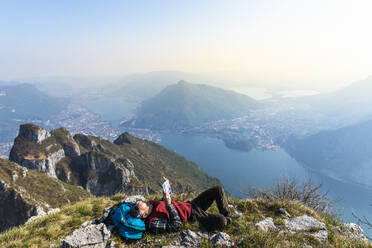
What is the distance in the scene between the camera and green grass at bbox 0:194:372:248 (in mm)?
4328

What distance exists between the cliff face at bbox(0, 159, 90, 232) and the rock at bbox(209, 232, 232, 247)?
113ft

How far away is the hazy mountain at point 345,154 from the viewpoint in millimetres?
148375

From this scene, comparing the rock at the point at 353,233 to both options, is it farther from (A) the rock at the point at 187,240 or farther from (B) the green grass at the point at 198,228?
(A) the rock at the point at 187,240

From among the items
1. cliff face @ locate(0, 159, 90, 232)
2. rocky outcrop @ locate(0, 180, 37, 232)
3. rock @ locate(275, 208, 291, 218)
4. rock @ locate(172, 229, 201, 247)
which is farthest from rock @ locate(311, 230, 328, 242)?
rocky outcrop @ locate(0, 180, 37, 232)

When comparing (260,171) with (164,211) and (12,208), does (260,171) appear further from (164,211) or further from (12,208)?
(164,211)

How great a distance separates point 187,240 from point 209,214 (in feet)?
3.36

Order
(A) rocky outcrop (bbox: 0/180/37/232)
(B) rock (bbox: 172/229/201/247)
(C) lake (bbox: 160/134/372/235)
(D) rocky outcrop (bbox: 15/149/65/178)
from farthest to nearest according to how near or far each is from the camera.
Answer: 1. (C) lake (bbox: 160/134/372/235)
2. (D) rocky outcrop (bbox: 15/149/65/178)
3. (A) rocky outcrop (bbox: 0/180/37/232)
4. (B) rock (bbox: 172/229/201/247)

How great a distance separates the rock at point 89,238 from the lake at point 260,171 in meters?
95.7

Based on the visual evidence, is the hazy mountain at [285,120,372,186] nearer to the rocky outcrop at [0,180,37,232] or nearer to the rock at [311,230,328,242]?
the rock at [311,230,328,242]

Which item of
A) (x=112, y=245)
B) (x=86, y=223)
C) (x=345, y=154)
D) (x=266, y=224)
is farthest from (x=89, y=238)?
(x=345, y=154)

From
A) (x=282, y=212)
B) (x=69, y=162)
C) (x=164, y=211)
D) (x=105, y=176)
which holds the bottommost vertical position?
(x=105, y=176)

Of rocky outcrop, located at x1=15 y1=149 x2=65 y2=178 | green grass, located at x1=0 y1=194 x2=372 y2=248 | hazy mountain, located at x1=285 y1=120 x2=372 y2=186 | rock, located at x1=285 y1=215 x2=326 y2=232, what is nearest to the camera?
green grass, located at x1=0 y1=194 x2=372 y2=248

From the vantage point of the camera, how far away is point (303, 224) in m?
5.70

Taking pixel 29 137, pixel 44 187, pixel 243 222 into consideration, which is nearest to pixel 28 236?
pixel 243 222
